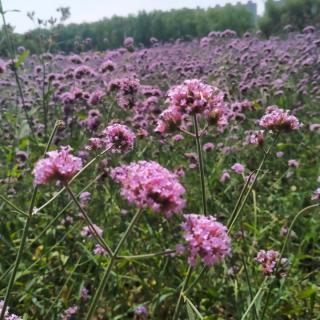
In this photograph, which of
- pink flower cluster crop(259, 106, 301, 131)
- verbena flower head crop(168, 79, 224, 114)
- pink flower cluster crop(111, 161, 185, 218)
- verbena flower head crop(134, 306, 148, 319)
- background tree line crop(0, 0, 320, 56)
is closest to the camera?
pink flower cluster crop(111, 161, 185, 218)

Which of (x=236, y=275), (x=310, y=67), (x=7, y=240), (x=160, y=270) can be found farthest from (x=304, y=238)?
(x=310, y=67)

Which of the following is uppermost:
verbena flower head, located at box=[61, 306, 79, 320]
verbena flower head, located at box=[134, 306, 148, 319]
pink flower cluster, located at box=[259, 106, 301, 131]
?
pink flower cluster, located at box=[259, 106, 301, 131]

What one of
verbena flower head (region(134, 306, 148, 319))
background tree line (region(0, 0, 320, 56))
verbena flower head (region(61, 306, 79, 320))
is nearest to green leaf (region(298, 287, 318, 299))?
verbena flower head (region(134, 306, 148, 319))

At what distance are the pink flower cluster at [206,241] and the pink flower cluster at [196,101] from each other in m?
0.60

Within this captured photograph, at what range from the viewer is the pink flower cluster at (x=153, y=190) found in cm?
117

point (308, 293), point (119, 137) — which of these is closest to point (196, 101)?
point (119, 137)

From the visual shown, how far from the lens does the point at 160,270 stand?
10.1 ft

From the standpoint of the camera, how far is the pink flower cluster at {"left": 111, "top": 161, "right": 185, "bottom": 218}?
117cm

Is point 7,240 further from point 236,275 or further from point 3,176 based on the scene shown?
point 236,275

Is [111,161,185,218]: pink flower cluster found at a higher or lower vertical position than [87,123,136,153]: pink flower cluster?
higher

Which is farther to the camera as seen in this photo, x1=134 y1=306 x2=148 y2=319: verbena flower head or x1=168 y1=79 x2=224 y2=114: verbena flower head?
x1=134 y1=306 x2=148 y2=319: verbena flower head

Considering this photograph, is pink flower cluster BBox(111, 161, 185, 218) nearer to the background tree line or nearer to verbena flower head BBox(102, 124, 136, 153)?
verbena flower head BBox(102, 124, 136, 153)

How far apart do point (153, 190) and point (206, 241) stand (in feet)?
0.53

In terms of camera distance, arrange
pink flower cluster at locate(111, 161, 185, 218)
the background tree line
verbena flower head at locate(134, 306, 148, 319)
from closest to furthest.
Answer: pink flower cluster at locate(111, 161, 185, 218) → verbena flower head at locate(134, 306, 148, 319) → the background tree line
